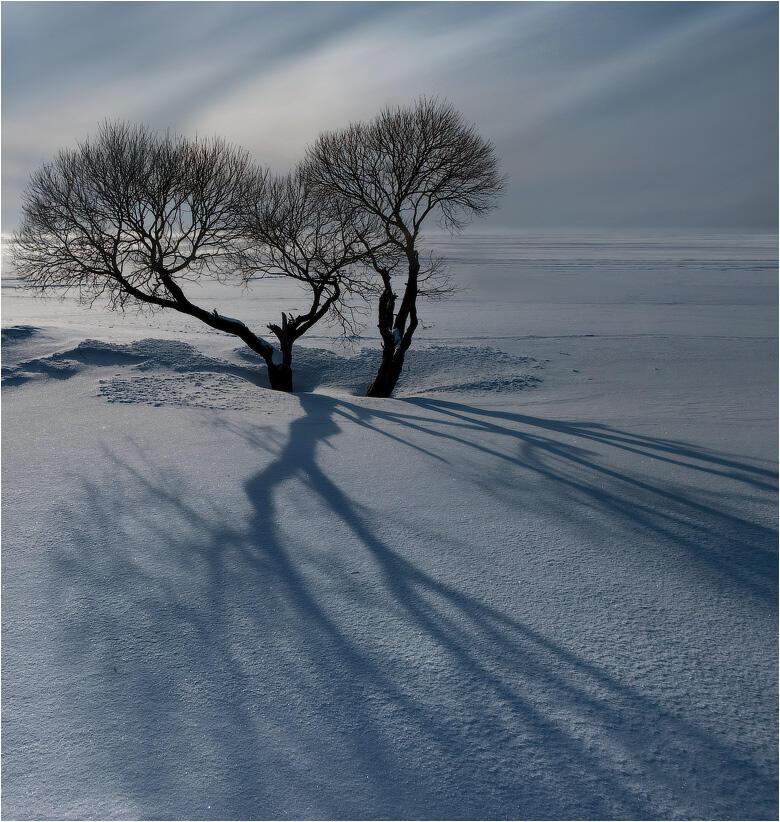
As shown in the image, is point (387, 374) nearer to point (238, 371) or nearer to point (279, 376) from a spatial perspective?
point (279, 376)

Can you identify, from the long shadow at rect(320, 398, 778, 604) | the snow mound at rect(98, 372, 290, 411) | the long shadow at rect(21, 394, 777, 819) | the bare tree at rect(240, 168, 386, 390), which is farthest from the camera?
the bare tree at rect(240, 168, 386, 390)

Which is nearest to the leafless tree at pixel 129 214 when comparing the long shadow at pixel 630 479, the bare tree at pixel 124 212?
the bare tree at pixel 124 212

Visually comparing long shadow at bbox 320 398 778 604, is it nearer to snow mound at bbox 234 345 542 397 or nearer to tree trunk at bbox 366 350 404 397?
tree trunk at bbox 366 350 404 397

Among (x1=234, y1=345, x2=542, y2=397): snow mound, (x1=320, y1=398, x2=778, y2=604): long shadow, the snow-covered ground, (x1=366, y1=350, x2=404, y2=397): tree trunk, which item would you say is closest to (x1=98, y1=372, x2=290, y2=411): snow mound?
the snow-covered ground

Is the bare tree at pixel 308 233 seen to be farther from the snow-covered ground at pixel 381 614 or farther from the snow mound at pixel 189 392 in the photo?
the snow-covered ground at pixel 381 614

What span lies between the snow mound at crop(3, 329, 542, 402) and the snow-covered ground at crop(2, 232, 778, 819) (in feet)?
2.92

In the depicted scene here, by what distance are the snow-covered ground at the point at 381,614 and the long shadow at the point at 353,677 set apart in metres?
0.02

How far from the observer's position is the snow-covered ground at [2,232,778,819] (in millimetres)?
2848

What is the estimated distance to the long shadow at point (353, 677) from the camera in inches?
110

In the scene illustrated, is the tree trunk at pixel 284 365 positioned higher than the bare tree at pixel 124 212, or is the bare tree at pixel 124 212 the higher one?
the bare tree at pixel 124 212

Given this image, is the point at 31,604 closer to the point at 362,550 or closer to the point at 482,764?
the point at 362,550

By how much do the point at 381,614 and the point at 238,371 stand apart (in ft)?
39.5

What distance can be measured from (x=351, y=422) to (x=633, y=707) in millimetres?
6546

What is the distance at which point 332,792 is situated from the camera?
9.07 feet
